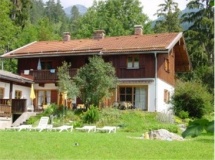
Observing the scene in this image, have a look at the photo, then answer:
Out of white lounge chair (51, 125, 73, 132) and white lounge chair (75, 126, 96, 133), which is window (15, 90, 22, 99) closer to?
white lounge chair (51, 125, 73, 132)

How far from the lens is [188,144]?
13.4m

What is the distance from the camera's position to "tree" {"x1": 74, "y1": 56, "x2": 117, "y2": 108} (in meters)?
25.2

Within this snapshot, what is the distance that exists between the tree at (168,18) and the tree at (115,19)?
257 centimetres

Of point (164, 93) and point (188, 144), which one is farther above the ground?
point (164, 93)

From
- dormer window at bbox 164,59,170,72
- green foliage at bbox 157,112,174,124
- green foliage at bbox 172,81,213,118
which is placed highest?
dormer window at bbox 164,59,170,72

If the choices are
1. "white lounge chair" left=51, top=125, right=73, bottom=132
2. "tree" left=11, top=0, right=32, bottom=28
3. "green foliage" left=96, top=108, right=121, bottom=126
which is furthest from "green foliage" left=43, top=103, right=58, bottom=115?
"tree" left=11, top=0, right=32, bottom=28

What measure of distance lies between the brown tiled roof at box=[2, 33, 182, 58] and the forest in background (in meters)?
6.63

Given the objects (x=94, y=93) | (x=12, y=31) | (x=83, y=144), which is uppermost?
(x=12, y=31)

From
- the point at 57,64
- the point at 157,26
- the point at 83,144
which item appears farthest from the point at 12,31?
the point at 83,144

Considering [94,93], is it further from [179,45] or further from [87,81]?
[179,45]

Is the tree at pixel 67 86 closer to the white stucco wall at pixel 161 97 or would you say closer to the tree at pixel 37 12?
the white stucco wall at pixel 161 97

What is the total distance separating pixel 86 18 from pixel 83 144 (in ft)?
155

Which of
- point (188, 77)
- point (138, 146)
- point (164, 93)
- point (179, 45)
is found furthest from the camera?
point (188, 77)

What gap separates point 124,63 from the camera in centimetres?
2955
